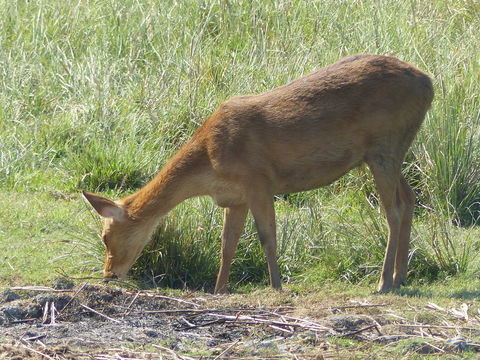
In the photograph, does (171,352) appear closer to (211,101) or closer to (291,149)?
(291,149)

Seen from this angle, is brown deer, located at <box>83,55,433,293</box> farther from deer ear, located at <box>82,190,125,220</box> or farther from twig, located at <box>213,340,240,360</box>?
twig, located at <box>213,340,240,360</box>

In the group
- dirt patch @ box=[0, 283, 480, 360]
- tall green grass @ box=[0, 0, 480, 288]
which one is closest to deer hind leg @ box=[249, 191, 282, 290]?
tall green grass @ box=[0, 0, 480, 288]

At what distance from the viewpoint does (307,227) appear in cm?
929

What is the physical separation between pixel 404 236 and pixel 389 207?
37cm

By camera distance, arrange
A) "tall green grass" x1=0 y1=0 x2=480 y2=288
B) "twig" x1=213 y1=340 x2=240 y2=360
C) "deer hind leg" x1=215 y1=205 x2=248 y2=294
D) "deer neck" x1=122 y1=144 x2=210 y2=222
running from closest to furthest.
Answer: "twig" x1=213 y1=340 x2=240 y2=360, "deer neck" x1=122 y1=144 x2=210 y2=222, "deer hind leg" x1=215 y1=205 x2=248 y2=294, "tall green grass" x1=0 y1=0 x2=480 y2=288

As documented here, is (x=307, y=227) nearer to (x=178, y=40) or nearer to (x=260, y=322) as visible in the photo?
(x=260, y=322)

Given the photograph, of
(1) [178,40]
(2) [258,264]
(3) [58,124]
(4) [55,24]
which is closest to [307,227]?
(2) [258,264]

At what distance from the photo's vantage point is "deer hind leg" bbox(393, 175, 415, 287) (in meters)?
8.57

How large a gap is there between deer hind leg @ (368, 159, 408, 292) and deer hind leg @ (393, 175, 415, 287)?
8 cm

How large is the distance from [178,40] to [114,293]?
6.55 metres

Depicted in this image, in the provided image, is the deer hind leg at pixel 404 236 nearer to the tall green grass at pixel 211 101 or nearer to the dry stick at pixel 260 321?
the tall green grass at pixel 211 101

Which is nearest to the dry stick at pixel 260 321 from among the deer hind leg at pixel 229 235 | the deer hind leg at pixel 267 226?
the deer hind leg at pixel 267 226

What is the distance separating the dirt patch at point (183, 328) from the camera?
20.1 feet

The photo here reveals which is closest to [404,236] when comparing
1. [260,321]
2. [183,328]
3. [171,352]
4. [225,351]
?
[260,321]
